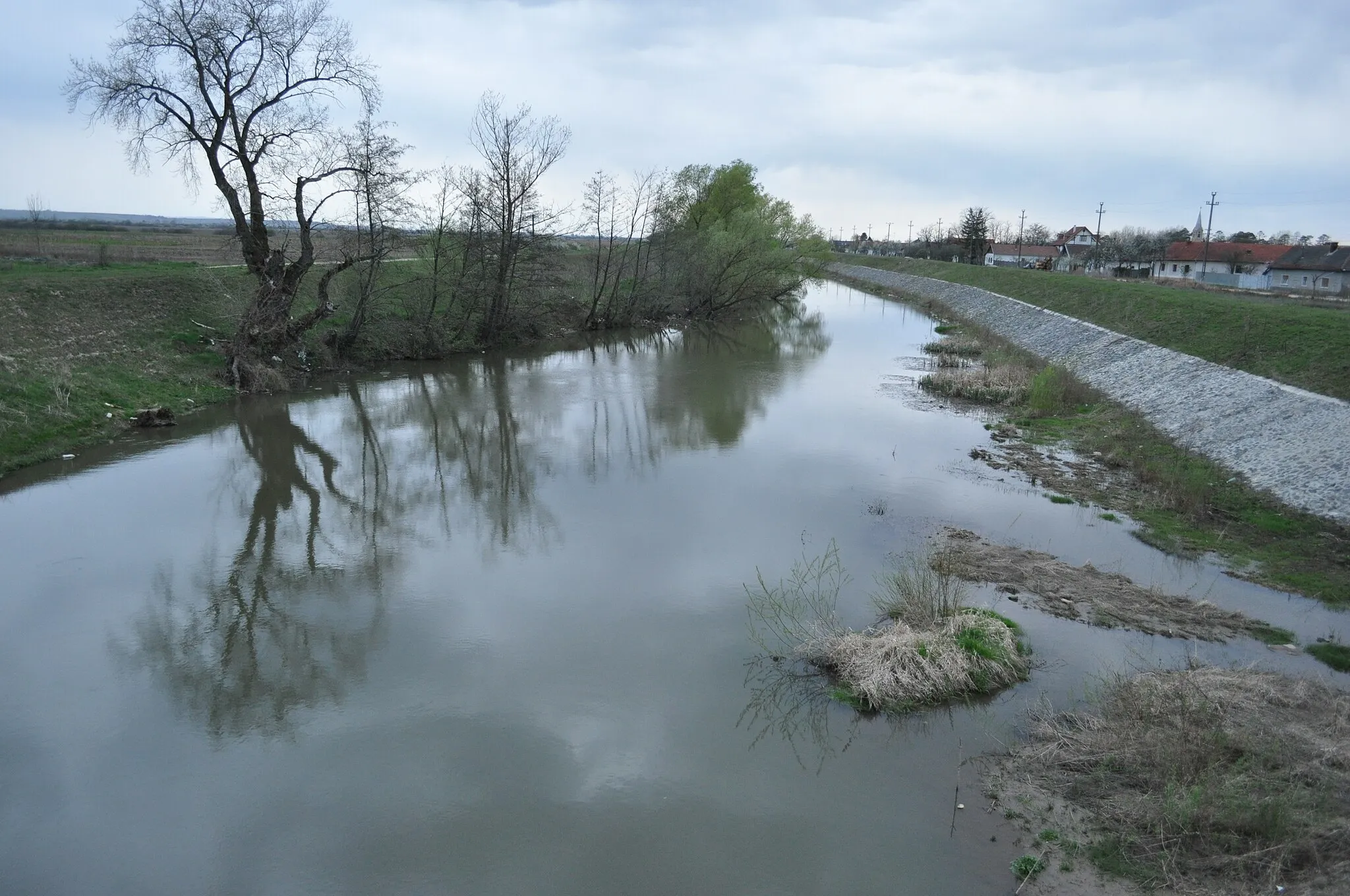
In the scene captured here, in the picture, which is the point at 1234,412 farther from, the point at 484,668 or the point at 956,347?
the point at 956,347

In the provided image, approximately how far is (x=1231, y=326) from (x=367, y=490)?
20.3 metres

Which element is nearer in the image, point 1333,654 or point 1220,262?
point 1333,654

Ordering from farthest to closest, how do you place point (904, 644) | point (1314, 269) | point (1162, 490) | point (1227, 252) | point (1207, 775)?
point (1227, 252) < point (1314, 269) < point (1162, 490) < point (904, 644) < point (1207, 775)

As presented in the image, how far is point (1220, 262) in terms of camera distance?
2480 inches

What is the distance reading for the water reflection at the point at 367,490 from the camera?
8.73 meters

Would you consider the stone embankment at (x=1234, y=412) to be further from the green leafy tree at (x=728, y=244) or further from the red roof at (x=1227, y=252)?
the red roof at (x=1227, y=252)

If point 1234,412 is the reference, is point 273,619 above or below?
below

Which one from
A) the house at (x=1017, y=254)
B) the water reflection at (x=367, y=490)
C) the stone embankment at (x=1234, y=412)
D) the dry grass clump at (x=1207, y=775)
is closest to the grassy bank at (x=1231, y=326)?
the stone embankment at (x=1234, y=412)

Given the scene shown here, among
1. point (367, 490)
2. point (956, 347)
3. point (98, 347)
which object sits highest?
point (98, 347)

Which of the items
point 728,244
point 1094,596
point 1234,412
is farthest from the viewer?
point 728,244

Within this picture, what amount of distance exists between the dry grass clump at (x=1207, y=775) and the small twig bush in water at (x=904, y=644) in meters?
0.73

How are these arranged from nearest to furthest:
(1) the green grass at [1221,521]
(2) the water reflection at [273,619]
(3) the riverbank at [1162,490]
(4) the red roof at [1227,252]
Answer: (2) the water reflection at [273,619] → (1) the green grass at [1221,521] → (3) the riverbank at [1162,490] → (4) the red roof at [1227,252]

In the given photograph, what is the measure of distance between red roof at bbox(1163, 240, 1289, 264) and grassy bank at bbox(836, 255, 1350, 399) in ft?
113

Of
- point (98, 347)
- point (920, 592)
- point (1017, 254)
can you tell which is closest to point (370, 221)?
point (98, 347)
